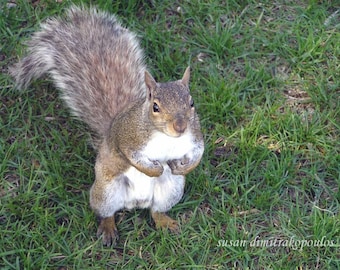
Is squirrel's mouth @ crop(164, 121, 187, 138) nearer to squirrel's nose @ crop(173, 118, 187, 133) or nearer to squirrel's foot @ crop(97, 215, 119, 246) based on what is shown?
squirrel's nose @ crop(173, 118, 187, 133)

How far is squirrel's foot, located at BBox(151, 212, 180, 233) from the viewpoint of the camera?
238 cm

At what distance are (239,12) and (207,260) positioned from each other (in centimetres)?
125

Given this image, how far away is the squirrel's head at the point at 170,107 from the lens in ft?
6.41

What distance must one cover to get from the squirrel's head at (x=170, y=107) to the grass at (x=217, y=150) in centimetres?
52

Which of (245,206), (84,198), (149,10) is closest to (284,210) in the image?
(245,206)

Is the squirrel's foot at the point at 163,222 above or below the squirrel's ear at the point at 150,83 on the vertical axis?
below

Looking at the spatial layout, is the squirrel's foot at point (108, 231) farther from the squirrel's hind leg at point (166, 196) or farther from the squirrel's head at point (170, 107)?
the squirrel's head at point (170, 107)

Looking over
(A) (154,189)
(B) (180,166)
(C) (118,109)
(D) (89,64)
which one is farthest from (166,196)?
→ (D) (89,64)

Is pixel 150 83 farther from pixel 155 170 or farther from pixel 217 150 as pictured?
pixel 217 150

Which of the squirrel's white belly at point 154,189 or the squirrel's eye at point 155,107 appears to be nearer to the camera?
the squirrel's eye at point 155,107

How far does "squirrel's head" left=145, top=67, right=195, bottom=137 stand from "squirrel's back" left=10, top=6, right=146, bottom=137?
0.40 m

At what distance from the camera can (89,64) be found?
2.49m

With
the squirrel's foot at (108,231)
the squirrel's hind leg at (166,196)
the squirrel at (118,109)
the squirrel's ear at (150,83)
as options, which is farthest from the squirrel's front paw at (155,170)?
the squirrel's foot at (108,231)

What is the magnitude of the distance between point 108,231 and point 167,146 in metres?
0.45
